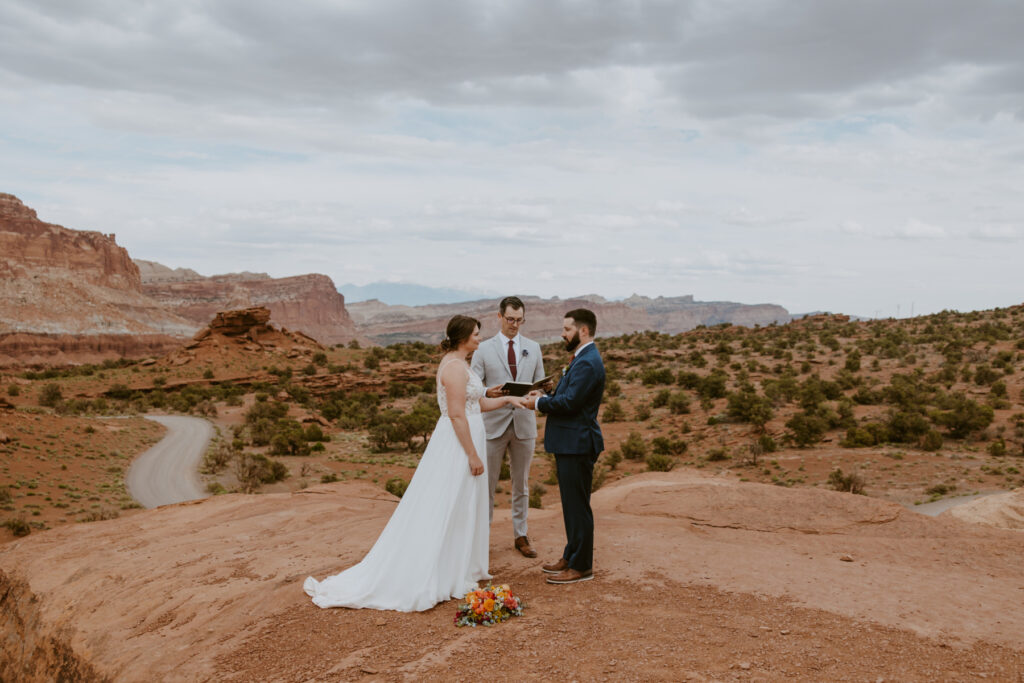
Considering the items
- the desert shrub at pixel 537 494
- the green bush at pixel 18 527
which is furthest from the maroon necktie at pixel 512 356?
the green bush at pixel 18 527

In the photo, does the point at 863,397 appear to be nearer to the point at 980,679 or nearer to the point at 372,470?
the point at 372,470

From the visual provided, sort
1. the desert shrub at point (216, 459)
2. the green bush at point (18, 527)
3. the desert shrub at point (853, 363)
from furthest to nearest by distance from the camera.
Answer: the desert shrub at point (853, 363), the desert shrub at point (216, 459), the green bush at point (18, 527)

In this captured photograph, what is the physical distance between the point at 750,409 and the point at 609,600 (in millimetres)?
20140

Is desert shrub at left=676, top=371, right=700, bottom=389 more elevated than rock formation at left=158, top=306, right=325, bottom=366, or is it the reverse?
rock formation at left=158, top=306, right=325, bottom=366

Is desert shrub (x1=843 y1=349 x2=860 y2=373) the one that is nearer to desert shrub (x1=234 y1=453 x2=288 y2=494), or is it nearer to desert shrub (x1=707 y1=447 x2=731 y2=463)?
desert shrub (x1=707 y1=447 x2=731 y2=463)

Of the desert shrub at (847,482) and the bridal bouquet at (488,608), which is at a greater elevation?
the bridal bouquet at (488,608)

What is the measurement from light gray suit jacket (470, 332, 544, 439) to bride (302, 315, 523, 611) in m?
0.41

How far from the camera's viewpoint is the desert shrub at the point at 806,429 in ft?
68.0

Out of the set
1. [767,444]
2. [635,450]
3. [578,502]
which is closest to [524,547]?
[578,502]

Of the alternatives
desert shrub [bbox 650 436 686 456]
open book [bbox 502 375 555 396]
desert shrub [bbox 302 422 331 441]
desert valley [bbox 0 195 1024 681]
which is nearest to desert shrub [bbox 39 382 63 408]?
desert valley [bbox 0 195 1024 681]

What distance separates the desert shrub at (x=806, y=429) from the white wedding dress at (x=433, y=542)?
1730 centimetres

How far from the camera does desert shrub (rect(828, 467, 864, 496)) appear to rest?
591 inches

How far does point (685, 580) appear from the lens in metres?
5.99

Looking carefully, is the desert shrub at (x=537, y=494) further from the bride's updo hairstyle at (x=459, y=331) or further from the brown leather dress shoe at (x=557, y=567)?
the bride's updo hairstyle at (x=459, y=331)
